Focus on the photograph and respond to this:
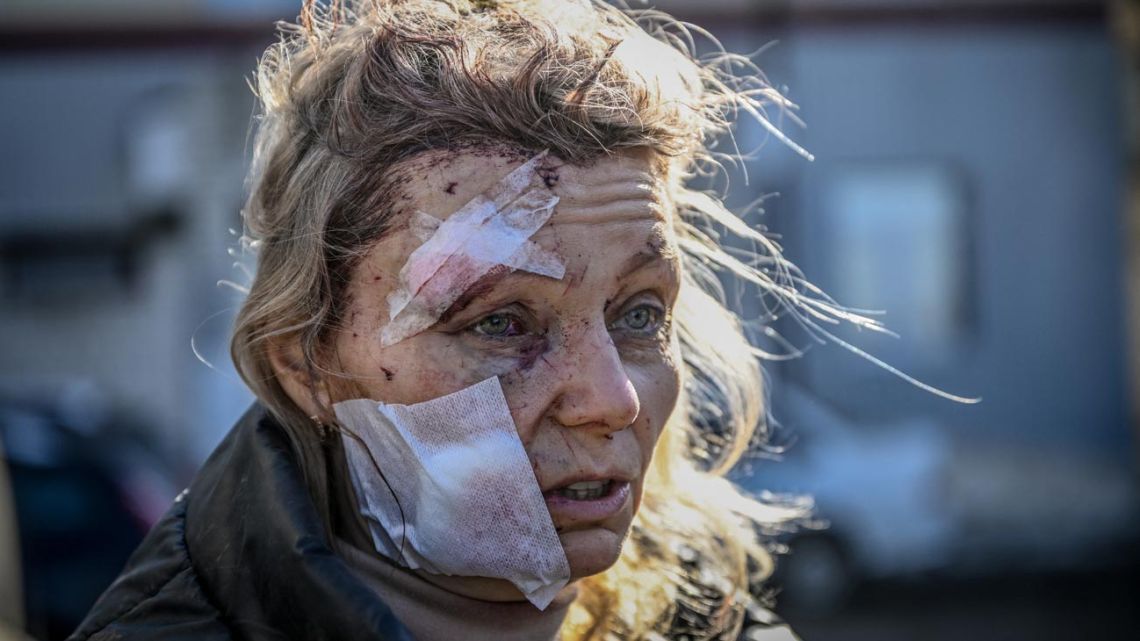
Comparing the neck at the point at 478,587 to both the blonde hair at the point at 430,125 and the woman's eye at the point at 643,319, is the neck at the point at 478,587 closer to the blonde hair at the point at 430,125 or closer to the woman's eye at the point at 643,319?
the blonde hair at the point at 430,125

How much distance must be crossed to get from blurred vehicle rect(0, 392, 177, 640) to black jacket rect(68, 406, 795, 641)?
3761 millimetres

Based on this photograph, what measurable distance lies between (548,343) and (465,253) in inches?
7.3

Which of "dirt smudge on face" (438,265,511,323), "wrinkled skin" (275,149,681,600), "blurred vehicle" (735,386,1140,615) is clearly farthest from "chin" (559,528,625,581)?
"blurred vehicle" (735,386,1140,615)

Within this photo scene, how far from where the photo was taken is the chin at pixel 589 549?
1932mm

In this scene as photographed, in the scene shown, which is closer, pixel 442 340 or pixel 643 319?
pixel 442 340

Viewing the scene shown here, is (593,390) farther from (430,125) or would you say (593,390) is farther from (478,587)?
(430,125)

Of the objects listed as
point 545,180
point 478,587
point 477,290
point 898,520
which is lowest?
point 898,520

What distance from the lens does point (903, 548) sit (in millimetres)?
9461

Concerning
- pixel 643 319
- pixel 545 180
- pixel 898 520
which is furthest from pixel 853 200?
pixel 545 180

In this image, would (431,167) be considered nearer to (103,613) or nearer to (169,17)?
(103,613)

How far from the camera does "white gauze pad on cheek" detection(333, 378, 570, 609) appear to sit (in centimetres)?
186

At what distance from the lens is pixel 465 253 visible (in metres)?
1.88

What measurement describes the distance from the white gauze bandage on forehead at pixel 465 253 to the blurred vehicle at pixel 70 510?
4.02 metres

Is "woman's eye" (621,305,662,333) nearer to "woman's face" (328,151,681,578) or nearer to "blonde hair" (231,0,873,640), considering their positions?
"woman's face" (328,151,681,578)
